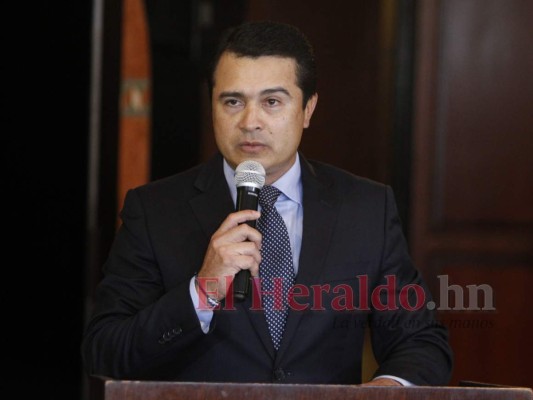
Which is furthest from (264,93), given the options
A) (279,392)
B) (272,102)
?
(279,392)

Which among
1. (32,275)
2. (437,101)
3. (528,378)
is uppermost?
(437,101)

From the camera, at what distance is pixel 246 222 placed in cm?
186

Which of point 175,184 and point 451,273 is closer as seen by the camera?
point 175,184

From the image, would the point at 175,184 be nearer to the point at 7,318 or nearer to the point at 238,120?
the point at 238,120

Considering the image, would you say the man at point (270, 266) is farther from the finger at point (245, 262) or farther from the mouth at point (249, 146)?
the finger at point (245, 262)

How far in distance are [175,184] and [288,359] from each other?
475 mm

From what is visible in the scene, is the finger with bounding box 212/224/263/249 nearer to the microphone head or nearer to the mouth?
the microphone head

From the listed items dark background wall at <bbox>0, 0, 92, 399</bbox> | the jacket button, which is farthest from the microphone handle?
dark background wall at <bbox>0, 0, 92, 399</bbox>

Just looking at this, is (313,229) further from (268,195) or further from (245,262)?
(245,262)

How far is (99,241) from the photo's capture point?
3629 millimetres

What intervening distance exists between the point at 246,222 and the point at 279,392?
0.35 m

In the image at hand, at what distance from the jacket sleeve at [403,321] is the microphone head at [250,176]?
49 cm

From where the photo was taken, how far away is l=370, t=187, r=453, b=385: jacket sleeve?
223cm

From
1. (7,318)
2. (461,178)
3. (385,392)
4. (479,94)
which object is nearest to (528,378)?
(461,178)
